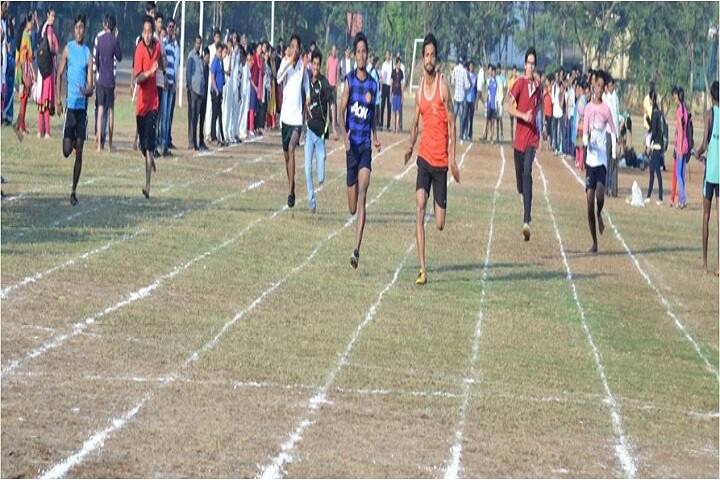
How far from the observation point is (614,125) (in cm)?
2403

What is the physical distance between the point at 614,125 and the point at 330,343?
35.8 feet

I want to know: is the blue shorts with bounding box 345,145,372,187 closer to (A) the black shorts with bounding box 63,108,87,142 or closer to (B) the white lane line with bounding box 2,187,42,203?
(A) the black shorts with bounding box 63,108,87,142

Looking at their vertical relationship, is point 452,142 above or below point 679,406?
above

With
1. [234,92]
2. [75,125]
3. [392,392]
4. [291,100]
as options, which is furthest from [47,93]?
[392,392]

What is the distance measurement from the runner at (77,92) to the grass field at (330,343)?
0.70 m

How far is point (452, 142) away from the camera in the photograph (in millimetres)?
17562

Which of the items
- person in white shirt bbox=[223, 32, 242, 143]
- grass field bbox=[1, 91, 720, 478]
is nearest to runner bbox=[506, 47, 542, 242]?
grass field bbox=[1, 91, 720, 478]

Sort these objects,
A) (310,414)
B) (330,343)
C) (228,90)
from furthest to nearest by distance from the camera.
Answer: (228,90)
(330,343)
(310,414)

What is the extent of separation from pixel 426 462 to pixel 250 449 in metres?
0.99

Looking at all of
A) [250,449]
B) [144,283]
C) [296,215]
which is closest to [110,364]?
[250,449]

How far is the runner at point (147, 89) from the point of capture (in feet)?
74.8

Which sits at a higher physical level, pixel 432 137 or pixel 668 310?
pixel 432 137

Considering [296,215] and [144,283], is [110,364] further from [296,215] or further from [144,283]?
[296,215]

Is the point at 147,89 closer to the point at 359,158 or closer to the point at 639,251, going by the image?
the point at 359,158
